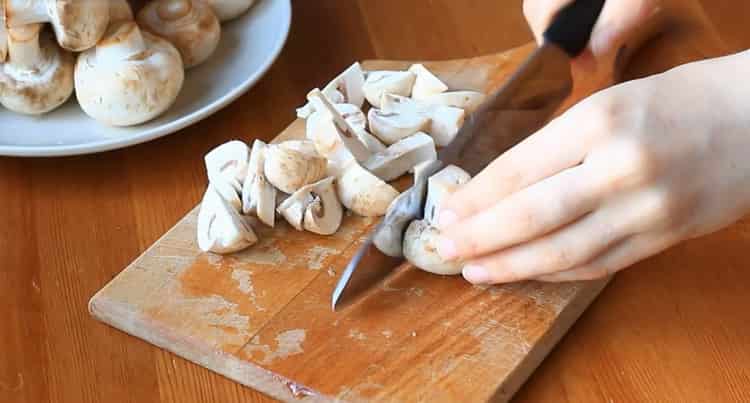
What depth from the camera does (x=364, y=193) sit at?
902 mm

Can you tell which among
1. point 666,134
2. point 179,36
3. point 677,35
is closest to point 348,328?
point 666,134

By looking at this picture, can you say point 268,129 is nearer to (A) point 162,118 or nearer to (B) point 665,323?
(A) point 162,118

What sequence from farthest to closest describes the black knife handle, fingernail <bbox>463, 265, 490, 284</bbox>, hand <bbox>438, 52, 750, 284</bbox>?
the black knife handle → fingernail <bbox>463, 265, 490, 284</bbox> → hand <bbox>438, 52, 750, 284</bbox>

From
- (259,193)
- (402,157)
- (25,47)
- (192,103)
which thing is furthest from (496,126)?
(25,47)

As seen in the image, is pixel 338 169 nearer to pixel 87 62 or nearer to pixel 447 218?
pixel 447 218

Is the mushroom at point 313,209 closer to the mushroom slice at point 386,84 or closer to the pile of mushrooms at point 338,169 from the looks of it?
the pile of mushrooms at point 338,169

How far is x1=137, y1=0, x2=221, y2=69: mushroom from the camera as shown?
3.40 feet

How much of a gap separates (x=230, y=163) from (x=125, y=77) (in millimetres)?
141

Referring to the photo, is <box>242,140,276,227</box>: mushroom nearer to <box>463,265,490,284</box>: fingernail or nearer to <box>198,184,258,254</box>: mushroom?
<box>198,184,258,254</box>: mushroom

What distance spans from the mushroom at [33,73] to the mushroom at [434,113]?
1.13ft

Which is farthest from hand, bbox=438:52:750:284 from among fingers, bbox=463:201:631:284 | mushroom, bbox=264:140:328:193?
mushroom, bbox=264:140:328:193

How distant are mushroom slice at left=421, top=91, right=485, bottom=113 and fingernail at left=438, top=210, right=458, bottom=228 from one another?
0.84 ft

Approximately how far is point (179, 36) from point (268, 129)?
0.15 m

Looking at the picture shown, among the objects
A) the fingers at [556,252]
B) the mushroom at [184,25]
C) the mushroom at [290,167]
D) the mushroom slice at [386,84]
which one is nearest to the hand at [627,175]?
the fingers at [556,252]
